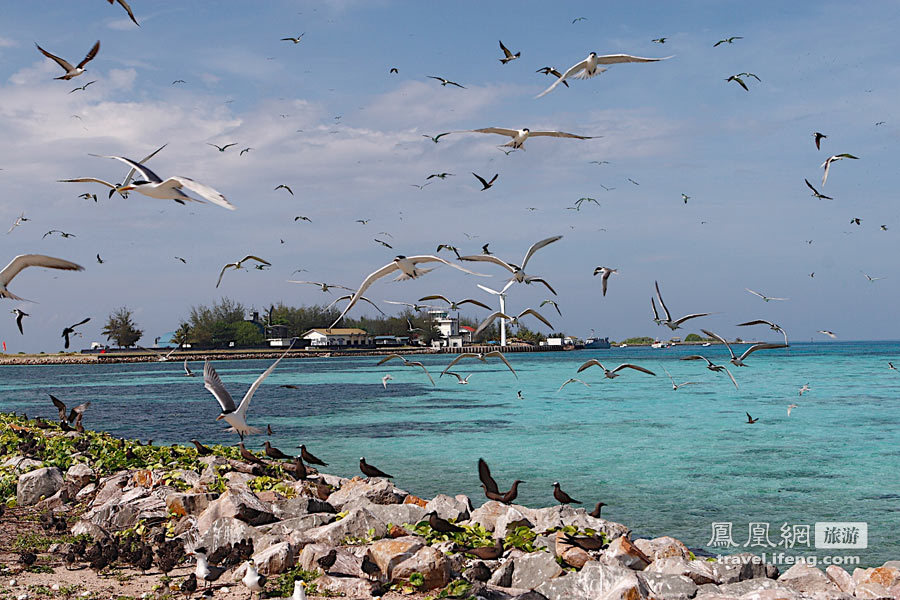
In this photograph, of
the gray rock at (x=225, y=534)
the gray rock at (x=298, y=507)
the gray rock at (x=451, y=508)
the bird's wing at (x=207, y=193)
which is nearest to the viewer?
the bird's wing at (x=207, y=193)

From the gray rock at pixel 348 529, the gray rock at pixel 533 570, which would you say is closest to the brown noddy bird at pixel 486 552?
the gray rock at pixel 533 570

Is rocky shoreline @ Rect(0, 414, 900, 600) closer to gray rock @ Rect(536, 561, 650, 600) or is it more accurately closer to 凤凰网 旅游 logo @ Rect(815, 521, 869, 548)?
gray rock @ Rect(536, 561, 650, 600)

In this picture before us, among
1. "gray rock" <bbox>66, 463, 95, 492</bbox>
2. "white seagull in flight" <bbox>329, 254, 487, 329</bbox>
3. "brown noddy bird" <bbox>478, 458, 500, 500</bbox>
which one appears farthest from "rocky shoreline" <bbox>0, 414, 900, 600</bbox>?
"white seagull in flight" <bbox>329, 254, 487, 329</bbox>

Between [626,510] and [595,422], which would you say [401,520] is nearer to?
[626,510]

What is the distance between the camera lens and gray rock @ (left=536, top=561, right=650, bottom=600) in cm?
686

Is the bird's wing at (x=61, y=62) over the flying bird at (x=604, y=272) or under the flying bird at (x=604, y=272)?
over

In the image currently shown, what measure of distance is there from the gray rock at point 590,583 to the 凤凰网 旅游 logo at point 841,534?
6154 millimetres

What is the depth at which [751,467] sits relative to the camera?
1861cm

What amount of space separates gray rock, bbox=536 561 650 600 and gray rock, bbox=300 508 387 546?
2.20 meters

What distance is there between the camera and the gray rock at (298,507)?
9.34m

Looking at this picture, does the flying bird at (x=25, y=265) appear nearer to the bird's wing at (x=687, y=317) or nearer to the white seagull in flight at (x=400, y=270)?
the white seagull in flight at (x=400, y=270)

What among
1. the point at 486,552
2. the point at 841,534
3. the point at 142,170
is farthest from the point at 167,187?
the point at 841,534

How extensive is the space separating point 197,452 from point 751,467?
44.7 feet

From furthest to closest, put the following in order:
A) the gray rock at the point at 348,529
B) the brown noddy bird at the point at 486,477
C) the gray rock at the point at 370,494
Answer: the gray rock at the point at 370,494, the brown noddy bird at the point at 486,477, the gray rock at the point at 348,529
